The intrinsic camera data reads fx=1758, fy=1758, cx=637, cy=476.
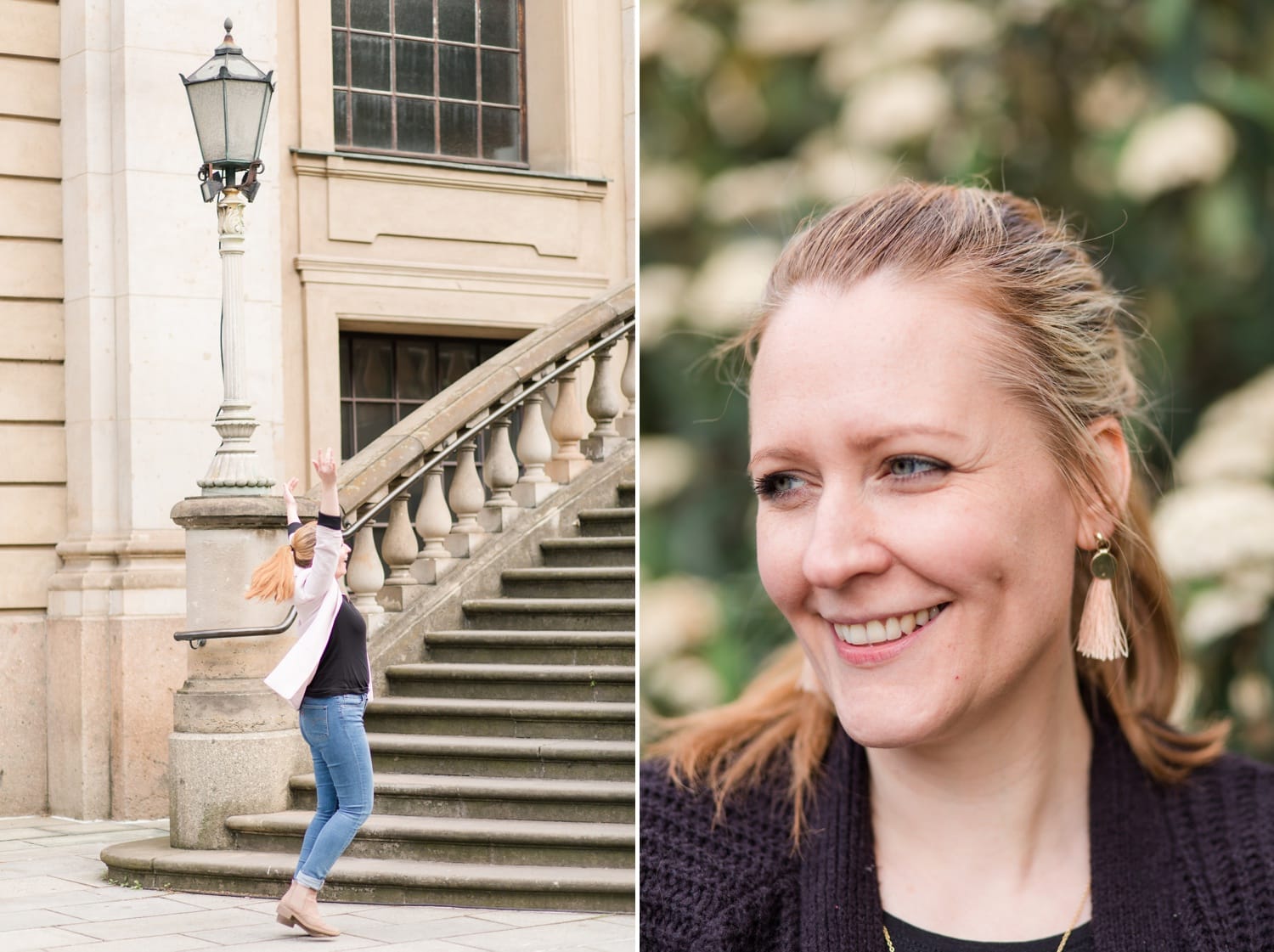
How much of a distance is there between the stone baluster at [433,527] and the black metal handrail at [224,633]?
96 cm

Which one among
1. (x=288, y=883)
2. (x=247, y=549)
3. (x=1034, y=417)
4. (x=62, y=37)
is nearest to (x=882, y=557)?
(x=1034, y=417)

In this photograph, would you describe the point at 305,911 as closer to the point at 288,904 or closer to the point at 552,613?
the point at 288,904

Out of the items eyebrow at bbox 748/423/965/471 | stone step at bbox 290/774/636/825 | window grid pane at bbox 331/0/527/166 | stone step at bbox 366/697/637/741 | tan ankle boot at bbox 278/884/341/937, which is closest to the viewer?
eyebrow at bbox 748/423/965/471

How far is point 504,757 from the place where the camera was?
7.83 meters

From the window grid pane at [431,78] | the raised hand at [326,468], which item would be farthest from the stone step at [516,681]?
the window grid pane at [431,78]

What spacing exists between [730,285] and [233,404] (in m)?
6.80

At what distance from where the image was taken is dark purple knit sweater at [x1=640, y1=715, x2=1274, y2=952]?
2.13 metres

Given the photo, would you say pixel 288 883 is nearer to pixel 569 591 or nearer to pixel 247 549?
pixel 247 549

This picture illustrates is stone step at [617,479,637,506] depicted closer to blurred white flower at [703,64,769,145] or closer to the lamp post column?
the lamp post column

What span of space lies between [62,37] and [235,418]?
320 centimetres

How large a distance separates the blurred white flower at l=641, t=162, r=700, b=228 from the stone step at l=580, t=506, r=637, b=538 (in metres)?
7.33

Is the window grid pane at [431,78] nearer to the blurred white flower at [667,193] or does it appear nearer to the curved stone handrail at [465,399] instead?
the curved stone handrail at [465,399]

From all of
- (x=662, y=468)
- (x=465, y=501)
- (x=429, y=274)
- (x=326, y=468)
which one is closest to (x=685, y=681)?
(x=662, y=468)

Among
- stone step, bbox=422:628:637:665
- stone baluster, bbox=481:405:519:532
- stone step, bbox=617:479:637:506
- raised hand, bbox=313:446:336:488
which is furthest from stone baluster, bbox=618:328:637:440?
raised hand, bbox=313:446:336:488
